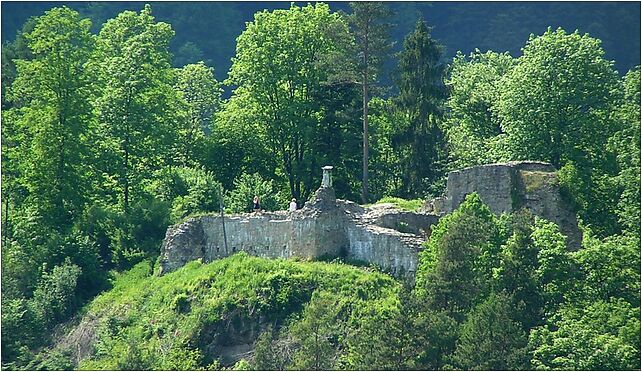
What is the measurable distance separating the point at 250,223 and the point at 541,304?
9.96 m

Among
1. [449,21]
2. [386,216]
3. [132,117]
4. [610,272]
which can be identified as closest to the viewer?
[610,272]

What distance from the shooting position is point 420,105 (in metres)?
70.4

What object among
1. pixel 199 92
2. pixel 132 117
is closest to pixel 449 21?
pixel 199 92

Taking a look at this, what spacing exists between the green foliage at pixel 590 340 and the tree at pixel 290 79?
58.5 feet

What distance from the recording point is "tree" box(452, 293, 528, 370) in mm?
52344

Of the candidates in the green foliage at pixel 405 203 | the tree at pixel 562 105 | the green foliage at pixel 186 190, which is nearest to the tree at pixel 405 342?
the green foliage at pixel 405 203

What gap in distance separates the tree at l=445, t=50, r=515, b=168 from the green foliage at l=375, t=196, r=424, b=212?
19.4 ft

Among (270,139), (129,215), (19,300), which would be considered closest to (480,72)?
(270,139)

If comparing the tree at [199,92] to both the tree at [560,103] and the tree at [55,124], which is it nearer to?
the tree at [55,124]

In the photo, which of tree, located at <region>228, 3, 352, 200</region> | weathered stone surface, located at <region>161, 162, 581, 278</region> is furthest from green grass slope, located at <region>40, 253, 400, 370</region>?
tree, located at <region>228, 3, 352, 200</region>

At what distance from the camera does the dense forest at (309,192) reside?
54781 mm

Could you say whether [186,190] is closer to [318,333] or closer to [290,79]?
[290,79]

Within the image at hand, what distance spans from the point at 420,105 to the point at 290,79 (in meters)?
4.67

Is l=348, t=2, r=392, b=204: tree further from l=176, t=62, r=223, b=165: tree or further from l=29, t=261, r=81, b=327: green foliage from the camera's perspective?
l=176, t=62, r=223, b=165: tree
